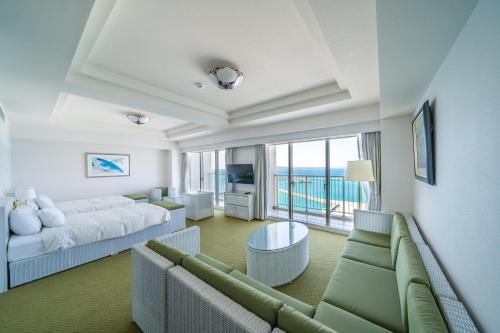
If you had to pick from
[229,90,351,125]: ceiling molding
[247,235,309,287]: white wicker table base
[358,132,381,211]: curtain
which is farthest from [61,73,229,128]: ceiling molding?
[358,132,381,211]: curtain

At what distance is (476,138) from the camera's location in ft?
3.22

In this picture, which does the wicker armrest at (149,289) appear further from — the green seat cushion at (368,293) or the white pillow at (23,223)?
the white pillow at (23,223)

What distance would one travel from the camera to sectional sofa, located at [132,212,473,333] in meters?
0.95

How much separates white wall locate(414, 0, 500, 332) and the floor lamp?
4.58 ft

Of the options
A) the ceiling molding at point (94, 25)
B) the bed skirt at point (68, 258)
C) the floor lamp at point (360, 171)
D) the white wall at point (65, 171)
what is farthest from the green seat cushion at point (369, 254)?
the white wall at point (65, 171)

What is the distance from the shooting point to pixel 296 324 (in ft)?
2.93

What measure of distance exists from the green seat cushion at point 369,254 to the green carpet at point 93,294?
0.53 m

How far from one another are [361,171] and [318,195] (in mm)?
2241

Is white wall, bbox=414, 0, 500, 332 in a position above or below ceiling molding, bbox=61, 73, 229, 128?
below

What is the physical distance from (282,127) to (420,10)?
3.42 meters

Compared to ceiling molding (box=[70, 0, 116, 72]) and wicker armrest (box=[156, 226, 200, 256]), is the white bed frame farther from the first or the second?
ceiling molding (box=[70, 0, 116, 72])

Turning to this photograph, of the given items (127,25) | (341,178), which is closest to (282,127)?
(341,178)

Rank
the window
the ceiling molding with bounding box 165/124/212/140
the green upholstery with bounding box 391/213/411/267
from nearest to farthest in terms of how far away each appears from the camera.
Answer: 1. the green upholstery with bounding box 391/213/411/267
2. the ceiling molding with bounding box 165/124/212/140
3. the window

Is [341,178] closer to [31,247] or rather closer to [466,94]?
[466,94]
